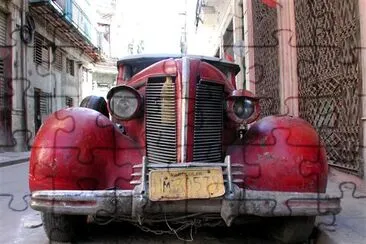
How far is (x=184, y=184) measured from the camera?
336 cm

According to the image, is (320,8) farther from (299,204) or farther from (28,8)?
(28,8)

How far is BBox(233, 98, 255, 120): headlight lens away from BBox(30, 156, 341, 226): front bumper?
0.79 m

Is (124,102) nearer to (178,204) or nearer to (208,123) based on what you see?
(208,123)

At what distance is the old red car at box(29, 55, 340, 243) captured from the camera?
340cm

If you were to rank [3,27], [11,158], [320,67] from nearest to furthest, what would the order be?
1. [320,67]
2. [11,158]
3. [3,27]

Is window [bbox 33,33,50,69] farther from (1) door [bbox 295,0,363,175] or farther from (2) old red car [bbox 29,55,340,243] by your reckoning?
(2) old red car [bbox 29,55,340,243]

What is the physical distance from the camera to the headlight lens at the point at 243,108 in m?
4.11

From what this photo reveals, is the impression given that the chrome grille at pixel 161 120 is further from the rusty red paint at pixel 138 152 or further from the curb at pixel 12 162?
the curb at pixel 12 162

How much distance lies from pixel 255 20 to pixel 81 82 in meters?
14.6

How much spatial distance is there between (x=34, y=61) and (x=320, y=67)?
11911mm

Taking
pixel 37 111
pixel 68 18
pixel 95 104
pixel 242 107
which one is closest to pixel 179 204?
pixel 242 107

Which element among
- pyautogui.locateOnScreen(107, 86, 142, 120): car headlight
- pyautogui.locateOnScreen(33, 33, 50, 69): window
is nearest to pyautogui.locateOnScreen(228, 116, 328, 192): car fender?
pyautogui.locateOnScreen(107, 86, 142, 120): car headlight

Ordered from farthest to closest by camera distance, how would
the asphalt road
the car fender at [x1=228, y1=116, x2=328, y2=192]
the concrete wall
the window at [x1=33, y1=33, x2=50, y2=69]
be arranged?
the window at [x1=33, y1=33, x2=50, y2=69] → the concrete wall → the asphalt road → the car fender at [x1=228, y1=116, x2=328, y2=192]

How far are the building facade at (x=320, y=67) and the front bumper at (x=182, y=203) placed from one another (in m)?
2.70
